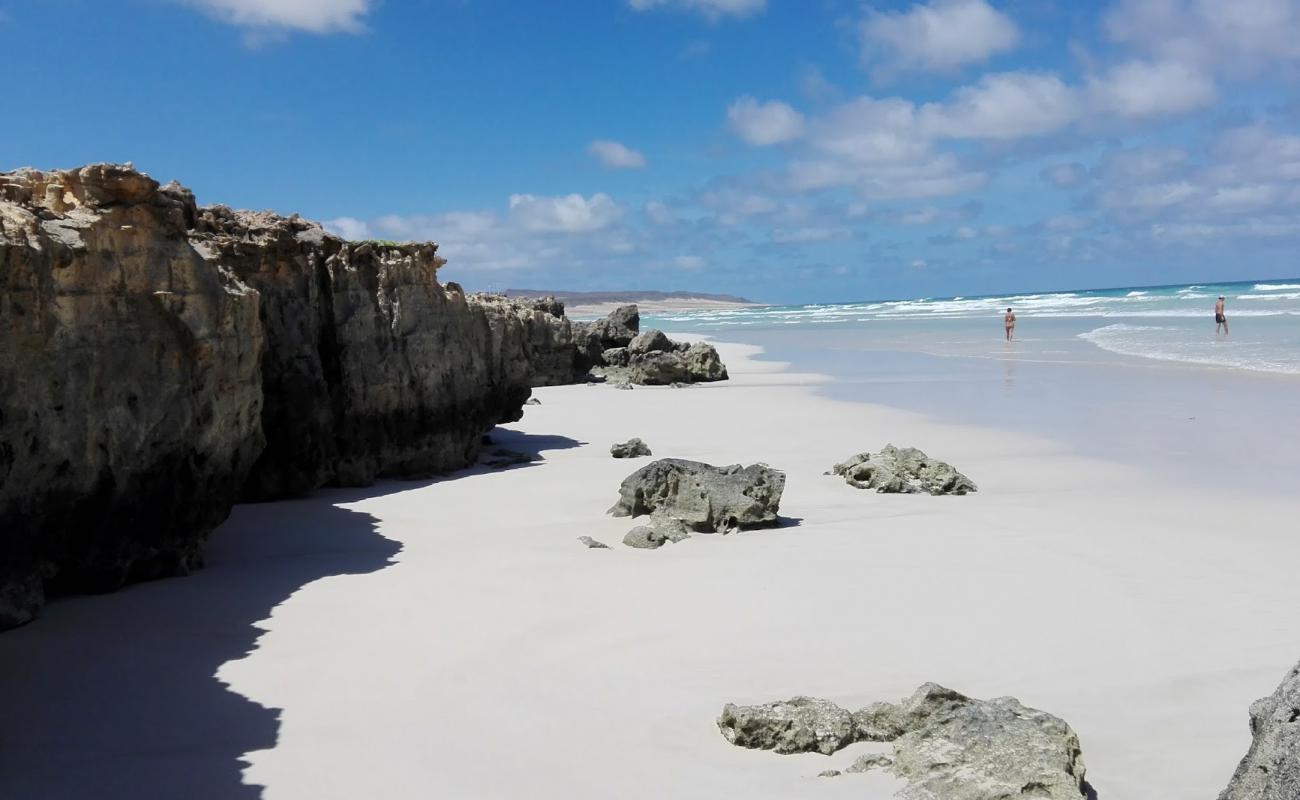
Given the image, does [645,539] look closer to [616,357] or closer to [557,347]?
[557,347]

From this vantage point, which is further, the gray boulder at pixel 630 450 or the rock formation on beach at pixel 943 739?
the gray boulder at pixel 630 450

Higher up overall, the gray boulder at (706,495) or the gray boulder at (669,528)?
the gray boulder at (706,495)

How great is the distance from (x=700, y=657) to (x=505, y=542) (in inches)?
125

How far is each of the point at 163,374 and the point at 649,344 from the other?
1798 centimetres

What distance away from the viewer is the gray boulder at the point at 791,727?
4484mm

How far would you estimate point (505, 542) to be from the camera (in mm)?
8453

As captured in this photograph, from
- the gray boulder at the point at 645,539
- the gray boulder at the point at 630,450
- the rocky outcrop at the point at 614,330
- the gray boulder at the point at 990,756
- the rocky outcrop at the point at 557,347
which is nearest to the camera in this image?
the gray boulder at the point at 990,756

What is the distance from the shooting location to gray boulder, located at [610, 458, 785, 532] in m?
8.73

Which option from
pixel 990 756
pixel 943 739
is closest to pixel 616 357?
pixel 943 739

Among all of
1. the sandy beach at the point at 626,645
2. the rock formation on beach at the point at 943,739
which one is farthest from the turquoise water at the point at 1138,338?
the rock formation on beach at the point at 943,739

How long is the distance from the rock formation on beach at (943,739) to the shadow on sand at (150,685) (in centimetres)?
224

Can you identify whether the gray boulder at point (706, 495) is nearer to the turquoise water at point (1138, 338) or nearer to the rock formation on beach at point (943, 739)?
the rock formation on beach at point (943, 739)

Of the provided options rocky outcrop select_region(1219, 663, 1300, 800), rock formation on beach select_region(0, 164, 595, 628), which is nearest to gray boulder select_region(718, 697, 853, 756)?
rocky outcrop select_region(1219, 663, 1300, 800)

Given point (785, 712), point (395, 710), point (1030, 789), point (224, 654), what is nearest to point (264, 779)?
point (395, 710)
